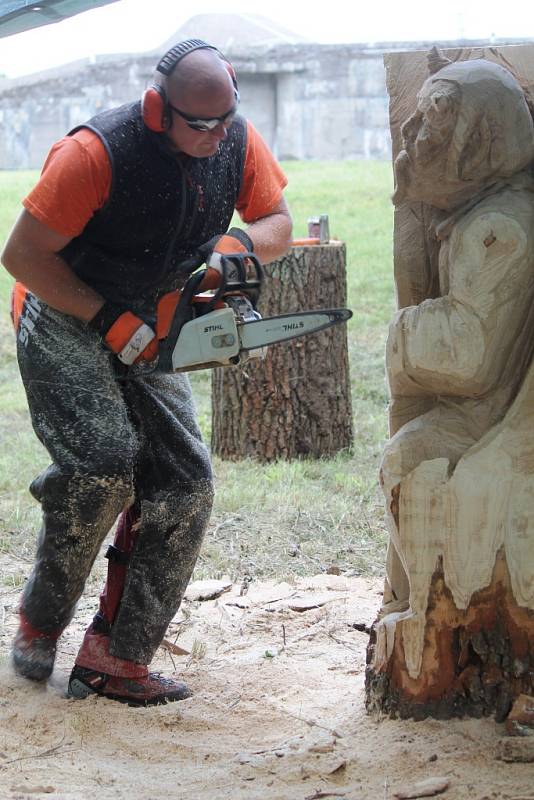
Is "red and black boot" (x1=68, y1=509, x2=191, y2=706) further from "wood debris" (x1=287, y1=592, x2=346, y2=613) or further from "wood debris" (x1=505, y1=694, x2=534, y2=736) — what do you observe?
"wood debris" (x1=505, y1=694, x2=534, y2=736)

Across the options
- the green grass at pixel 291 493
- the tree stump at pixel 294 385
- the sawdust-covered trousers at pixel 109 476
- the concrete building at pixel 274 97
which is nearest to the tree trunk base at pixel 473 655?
the sawdust-covered trousers at pixel 109 476

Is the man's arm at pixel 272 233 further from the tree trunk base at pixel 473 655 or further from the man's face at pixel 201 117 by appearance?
the tree trunk base at pixel 473 655

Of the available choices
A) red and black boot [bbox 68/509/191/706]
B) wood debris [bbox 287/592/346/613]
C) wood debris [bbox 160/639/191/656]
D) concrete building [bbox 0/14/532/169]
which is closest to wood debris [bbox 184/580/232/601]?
wood debris [bbox 287/592/346/613]

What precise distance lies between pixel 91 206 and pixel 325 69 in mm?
17995

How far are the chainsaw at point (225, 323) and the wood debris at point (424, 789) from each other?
3.87 feet

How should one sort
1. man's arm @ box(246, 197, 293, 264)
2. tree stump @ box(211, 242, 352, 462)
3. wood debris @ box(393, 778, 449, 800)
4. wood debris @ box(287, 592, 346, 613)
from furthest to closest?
tree stump @ box(211, 242, 352, 462) < wood debris @ box(287, 592, 346, 613) < man's arm @ box(246, 197, 293, 264) < wood debris @ box(393, 778, 449, 800)

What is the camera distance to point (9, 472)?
5.48 meters

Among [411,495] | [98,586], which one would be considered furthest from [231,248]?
[98,586]

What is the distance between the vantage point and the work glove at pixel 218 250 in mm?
2650

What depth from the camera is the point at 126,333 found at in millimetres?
2646

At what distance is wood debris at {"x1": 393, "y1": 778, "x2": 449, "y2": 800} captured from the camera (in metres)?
2.10

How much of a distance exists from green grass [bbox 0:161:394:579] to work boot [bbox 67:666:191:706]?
1.17 meters

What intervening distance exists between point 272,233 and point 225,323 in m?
0.49

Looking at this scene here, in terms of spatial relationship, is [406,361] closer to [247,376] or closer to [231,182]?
[231,182]
